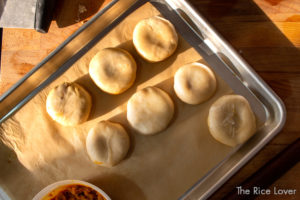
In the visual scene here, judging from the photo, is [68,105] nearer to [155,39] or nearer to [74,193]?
[74,193]

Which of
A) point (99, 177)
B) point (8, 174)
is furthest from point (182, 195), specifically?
point (8, 174)

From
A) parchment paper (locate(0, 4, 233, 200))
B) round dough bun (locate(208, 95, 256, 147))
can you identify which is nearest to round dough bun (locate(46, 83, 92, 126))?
parchment paper (locate(0, 4, 233, 200))

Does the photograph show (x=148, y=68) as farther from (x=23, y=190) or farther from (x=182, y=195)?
(x=23, y=190)

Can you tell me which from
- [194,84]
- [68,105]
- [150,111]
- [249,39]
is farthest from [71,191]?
[249,39]

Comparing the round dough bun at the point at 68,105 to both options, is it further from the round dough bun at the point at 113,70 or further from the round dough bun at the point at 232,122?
the round dough bun at the point at 232,122

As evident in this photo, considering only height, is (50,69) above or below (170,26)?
above

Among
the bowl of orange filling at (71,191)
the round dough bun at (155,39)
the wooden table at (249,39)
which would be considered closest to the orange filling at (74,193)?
the bowl of orange filling at (71,191)
